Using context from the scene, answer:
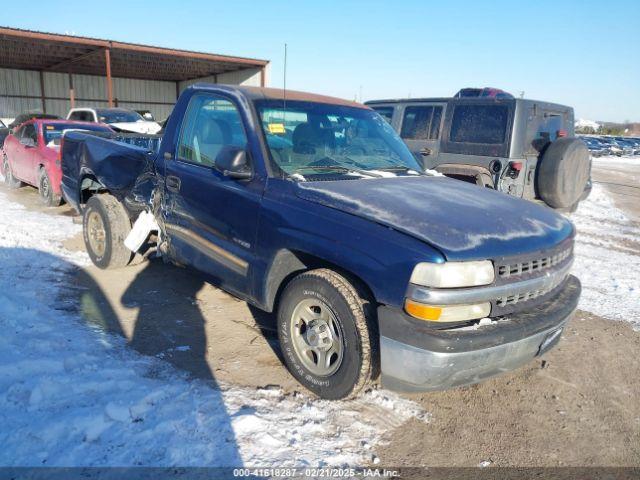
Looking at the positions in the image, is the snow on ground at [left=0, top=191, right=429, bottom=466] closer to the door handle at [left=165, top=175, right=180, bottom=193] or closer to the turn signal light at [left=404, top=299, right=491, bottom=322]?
the turn signal light at [left=404, top=299, right=491, bottom=322]

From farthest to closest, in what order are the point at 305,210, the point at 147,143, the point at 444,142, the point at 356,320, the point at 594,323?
the point at 444,142, the point at 147,143, the point at 594,323, the point at 305,210, the point at 356,320

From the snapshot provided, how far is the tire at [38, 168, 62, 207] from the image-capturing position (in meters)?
8.30

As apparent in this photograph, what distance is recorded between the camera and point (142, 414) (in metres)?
2.70

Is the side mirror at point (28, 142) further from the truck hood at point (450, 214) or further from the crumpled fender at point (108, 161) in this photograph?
the truck hood at point (450, 214)

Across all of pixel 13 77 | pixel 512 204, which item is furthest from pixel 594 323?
pixel 13 77

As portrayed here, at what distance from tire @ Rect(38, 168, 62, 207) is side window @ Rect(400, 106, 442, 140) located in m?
6.06

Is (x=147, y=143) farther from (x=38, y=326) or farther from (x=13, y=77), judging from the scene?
(x=13, y=77)

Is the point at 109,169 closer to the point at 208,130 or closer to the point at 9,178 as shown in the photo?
the point at 208,130

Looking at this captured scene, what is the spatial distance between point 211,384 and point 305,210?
1284 mm

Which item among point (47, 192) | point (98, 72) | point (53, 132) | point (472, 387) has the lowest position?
point (472, 387)

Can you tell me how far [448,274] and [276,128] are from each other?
67.5 inches

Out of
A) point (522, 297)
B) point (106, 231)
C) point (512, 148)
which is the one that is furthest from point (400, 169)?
point (512, 148)

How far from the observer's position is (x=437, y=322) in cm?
257

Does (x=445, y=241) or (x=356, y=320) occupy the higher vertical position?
(x=445, y=241)
